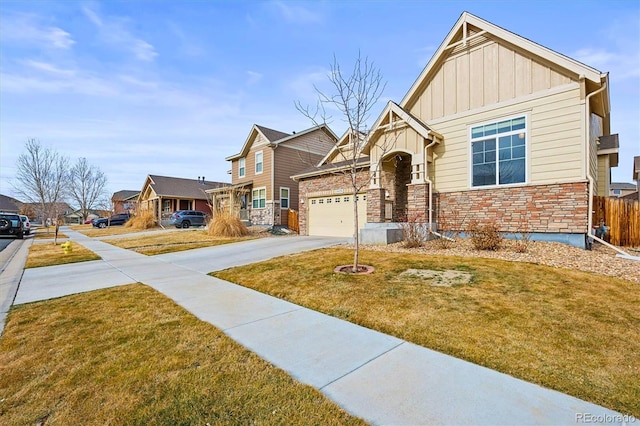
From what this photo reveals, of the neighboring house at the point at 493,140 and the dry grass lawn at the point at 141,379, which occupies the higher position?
the neighboring house at the point at 493,140

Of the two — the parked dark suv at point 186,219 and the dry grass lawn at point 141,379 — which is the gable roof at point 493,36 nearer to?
the dry grass lawn at point 141,379

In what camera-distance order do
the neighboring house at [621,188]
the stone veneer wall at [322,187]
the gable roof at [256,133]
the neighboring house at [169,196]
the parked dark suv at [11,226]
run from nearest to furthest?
the stone veneer wall at [322,187] < the parked dark suv at [11,226] < the gable roof at [256,133] < the neighboring house at [169,196] < the neighboring house at [621,188]

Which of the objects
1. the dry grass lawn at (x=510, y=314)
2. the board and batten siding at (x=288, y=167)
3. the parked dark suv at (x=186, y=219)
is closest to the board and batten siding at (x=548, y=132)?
the dry grass lawn at (x=510, y=314)

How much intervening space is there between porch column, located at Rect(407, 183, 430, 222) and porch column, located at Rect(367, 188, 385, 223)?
1.31m

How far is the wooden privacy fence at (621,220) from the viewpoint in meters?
10.2

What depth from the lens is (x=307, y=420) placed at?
85.2 inches

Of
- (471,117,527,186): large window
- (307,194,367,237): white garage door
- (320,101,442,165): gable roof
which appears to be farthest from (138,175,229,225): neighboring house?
(471,117,527,186): large window

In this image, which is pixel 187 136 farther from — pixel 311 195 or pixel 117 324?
pixel 117 324

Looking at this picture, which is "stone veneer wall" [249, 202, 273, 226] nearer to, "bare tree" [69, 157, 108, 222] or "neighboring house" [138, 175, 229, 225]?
"neighboring house" [138, 175, 229, 225]

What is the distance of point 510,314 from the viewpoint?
4.10 metres

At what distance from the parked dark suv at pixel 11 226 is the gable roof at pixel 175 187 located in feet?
44.3

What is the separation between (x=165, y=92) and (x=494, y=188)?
15494 millimetres

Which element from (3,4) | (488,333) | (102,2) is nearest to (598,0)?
(488,333)

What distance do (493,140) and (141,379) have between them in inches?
469
